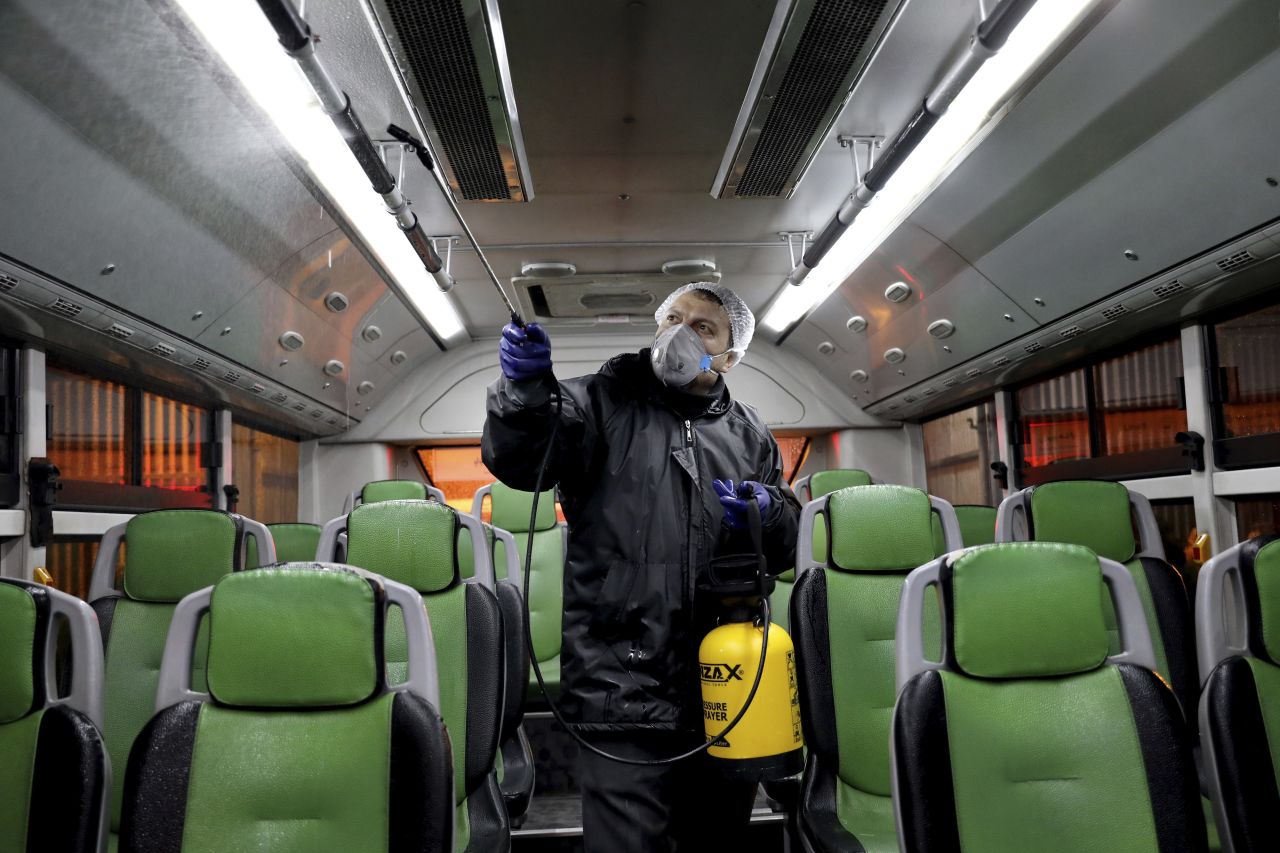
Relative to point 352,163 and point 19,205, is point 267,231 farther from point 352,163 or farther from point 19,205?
point 19,205

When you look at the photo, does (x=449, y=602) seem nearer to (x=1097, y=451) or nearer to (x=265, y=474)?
(x=1097, y=451)

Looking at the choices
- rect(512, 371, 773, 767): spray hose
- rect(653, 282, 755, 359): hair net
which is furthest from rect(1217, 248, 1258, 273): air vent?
rect(512, 371, 773, 767): spray hose

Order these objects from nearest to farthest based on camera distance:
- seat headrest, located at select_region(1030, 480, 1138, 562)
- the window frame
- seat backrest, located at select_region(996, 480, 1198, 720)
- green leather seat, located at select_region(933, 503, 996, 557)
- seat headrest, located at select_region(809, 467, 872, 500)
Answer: seat backrest, located at select_region(996, 480, 1198, 720), seat headrest, located at select_region(1030, 480, 1138, 562), the window frame, green leather seat, located at select_region(933, 503, 996, 557), seat headrest, located at select_region(809, 467, 872, 500)

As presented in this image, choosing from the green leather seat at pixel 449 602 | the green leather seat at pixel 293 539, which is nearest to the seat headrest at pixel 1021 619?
the green leather seat at pixel 449 602

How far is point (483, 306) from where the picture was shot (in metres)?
8.17

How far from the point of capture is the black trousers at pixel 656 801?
209 centimetres

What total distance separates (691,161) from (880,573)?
2681 mm

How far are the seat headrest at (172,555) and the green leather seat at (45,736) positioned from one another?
111cm

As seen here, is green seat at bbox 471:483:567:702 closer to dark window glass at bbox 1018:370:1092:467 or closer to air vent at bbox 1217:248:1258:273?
air vent at bbox 1217:248:1258:273

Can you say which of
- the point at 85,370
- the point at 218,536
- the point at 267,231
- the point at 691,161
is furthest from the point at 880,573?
the point at 85,370

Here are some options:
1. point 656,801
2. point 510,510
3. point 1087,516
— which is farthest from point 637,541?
point 510,510

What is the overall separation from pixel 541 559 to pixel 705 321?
323 cm

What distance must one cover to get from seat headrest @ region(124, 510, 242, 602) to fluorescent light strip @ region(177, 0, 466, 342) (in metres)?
1.57

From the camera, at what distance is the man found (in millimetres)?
2113
